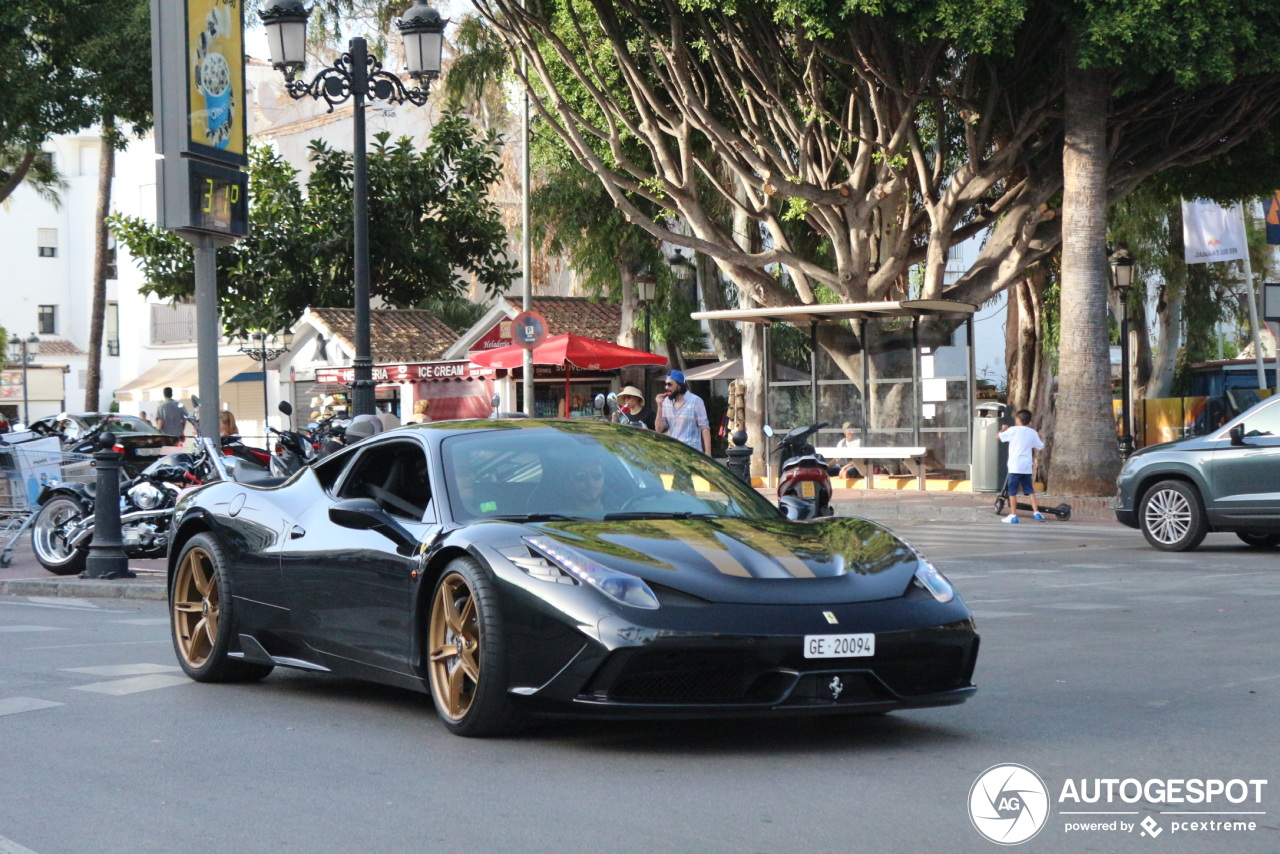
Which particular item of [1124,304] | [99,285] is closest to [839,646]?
[1124,304]

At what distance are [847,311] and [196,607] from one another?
1876cm

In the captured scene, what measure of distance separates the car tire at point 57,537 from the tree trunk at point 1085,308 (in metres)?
14.0

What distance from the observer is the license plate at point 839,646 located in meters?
5.84

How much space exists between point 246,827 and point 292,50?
14608 millimetres

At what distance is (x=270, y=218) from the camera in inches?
1502

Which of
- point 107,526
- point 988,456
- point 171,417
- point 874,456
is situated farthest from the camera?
point 171,417

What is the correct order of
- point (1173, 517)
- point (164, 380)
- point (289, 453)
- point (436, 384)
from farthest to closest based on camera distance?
1. point (164, 380)
2. point (436, 384)
3. point (289, 453)
4. point (1173, 517)

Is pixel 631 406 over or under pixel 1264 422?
over

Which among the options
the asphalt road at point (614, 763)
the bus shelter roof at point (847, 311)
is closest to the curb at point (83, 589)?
the asphalt road at point (614, 763)

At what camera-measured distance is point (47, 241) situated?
248 ft

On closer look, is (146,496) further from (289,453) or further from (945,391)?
(945,391)

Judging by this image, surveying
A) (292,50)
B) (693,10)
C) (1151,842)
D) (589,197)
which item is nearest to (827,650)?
(1151,842)

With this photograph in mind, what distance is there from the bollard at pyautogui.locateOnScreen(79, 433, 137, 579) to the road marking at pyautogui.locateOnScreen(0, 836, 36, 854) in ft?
31.6

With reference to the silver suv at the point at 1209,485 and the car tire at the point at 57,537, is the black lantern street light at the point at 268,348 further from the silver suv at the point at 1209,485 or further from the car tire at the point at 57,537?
the silver suv at the point at 1209,485
